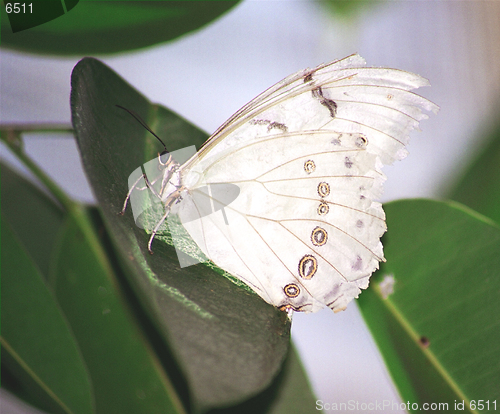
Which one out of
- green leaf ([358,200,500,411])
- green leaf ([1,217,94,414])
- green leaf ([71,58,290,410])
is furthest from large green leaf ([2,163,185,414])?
green leaf ([358,200,500,411])

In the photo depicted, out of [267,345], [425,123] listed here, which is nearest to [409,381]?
[267,345]

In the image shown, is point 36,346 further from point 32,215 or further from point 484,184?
point 484,184

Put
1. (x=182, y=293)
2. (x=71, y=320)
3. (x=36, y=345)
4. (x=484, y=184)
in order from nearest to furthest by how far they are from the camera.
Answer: (x=182, y=293) < (x=36, y=345) < (x=71, y=320) < (x=484, y=184)

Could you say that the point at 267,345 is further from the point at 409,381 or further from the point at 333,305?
the point at 409,381

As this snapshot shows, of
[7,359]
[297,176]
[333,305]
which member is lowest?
[7,359]

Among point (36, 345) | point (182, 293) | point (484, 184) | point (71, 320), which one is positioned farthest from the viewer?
point (484, 184)

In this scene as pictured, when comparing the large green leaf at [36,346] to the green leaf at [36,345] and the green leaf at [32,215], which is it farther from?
the green leaf at [32,215]

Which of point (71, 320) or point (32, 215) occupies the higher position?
point (32, 215)

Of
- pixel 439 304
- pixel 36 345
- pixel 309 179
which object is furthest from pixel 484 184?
pixel 36 345
